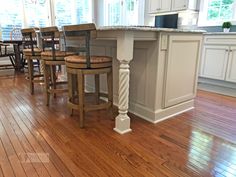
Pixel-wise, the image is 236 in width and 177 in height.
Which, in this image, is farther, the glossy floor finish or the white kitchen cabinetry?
the white kitchen cabinetry

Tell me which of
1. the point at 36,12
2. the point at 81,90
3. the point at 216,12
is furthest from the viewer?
the point at 36,12

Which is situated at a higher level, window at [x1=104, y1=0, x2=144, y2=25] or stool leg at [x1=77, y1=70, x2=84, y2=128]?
window at [x1=104, y1=0, x2=144, y2=25]

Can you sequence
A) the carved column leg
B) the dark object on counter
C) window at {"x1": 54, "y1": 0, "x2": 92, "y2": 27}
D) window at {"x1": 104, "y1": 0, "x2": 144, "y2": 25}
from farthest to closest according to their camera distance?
window at {"x1": 54, "y1": 0, "x2": 92, "y2": 27} < window at {"x1": 104, "y1": 0, "x2": 144, "y2": 25} < the dark object on counter < the carved column leg

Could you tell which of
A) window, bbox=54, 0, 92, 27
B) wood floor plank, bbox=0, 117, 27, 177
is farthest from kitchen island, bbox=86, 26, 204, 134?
window, bbox=54, 0, 92, 27

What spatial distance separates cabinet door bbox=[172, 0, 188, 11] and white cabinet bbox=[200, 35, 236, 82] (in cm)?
109

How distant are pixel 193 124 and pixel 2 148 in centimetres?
175

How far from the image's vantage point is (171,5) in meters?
4.38

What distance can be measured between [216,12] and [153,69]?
2747 millimetres

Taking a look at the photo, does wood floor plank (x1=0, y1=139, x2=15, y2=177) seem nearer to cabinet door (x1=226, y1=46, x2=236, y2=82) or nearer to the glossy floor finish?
the glossy floor finish

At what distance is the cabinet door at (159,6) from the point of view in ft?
14.7

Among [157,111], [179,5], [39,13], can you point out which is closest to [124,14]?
[179,5]

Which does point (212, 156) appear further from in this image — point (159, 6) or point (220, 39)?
point (159, 6)

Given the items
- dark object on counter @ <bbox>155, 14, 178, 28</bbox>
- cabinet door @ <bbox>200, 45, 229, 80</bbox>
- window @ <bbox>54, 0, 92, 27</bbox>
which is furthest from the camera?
window @ <bbox>54, 0, 92, 27</bbox>

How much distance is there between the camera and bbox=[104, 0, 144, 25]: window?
5.43 m
